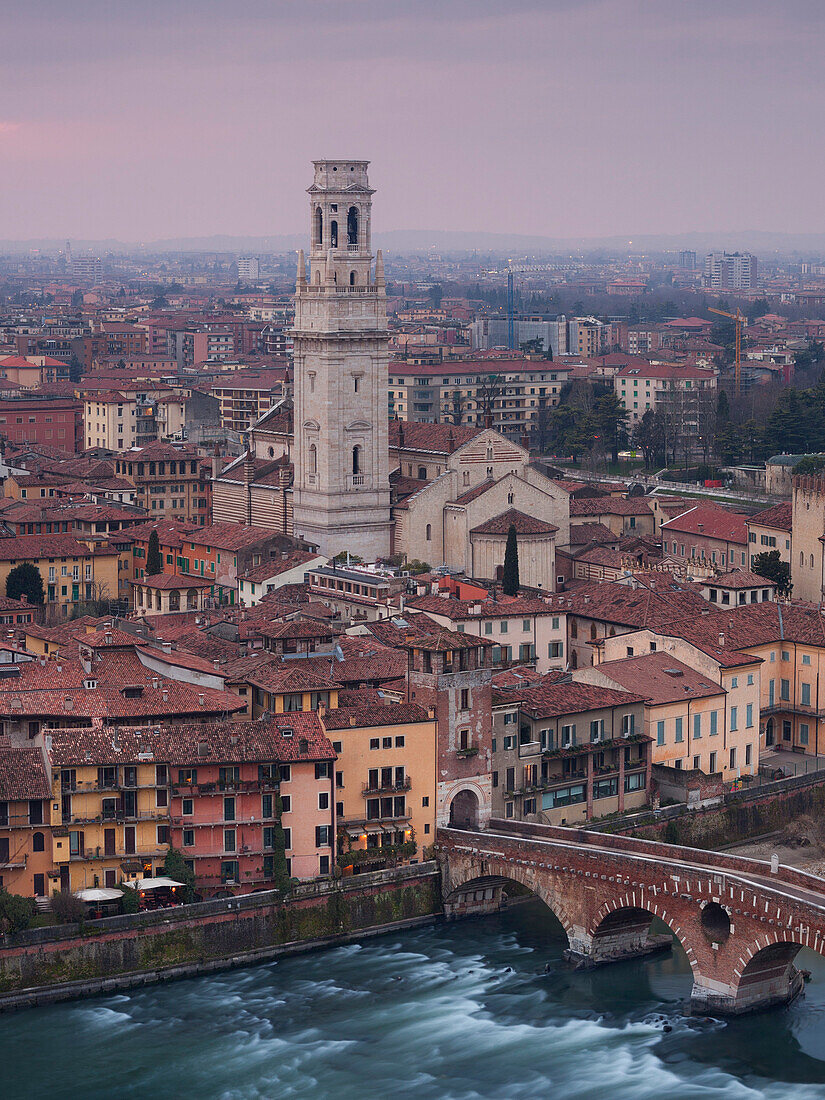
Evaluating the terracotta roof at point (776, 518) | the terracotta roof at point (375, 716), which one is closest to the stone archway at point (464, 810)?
the terracotta roof at point (375, 716)

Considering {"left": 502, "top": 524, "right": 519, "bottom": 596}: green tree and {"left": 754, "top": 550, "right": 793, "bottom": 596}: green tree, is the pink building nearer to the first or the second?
{"left": 502, "top": 524, "right": 519, "bottom": 596}: green tree

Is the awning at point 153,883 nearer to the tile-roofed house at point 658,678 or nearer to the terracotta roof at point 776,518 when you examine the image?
the tile-roofed house at point 658,678

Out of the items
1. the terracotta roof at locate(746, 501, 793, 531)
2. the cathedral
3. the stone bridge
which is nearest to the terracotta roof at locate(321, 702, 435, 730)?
the stone bridge

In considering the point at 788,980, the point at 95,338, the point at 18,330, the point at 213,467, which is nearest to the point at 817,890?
the point at 788,980

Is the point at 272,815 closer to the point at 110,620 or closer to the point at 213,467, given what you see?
the point at 110,620

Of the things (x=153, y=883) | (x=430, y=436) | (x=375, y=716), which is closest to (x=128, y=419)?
(x=430, y=436)
